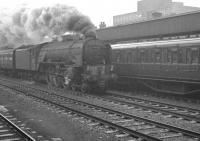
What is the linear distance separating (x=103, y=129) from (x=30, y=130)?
200 cm

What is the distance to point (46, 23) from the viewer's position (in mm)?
24562

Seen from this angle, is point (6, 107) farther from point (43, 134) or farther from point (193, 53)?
point (193, 53)

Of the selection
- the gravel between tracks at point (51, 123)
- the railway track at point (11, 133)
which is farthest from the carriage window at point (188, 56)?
the railway track at point (11, 133)

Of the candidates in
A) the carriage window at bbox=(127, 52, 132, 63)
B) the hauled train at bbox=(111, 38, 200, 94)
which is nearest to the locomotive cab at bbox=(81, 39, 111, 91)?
the carriage window at bbox=(127, 52, 132, 63)

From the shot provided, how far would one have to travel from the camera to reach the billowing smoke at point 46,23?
69.6 feet

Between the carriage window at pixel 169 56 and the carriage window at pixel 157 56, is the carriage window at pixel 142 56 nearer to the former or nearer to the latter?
the carriage window at pixel 157 56

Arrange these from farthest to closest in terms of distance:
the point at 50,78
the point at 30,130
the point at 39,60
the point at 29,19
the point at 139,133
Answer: the point at 29,19, the point at 39,60, the point at 50,78, the point at 30,130, the point at 139,133

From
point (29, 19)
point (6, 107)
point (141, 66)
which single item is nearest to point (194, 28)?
point (141, 66)

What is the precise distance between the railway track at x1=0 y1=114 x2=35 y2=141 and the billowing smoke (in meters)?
11.6

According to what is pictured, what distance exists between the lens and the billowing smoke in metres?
21.2

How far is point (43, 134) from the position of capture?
27.6 feet

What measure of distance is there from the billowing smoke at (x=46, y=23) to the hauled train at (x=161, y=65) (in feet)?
9.46

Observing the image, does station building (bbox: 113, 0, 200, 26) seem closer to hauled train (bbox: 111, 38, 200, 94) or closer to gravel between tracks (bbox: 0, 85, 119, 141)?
hauled train (bbox: 111, 38, 200, 94)

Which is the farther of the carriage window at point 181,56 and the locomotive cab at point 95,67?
the locomotive cab at point 95,67
